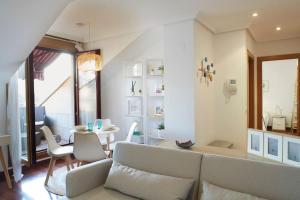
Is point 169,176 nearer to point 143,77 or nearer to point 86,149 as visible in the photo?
point 86,149

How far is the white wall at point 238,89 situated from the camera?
4.13 m

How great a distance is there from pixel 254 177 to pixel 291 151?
34 centimetres

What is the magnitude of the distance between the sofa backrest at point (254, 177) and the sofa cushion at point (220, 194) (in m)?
0.07

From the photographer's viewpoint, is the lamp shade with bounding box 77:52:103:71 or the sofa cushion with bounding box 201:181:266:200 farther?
the lamp shade with bounding box 77:52:103:71

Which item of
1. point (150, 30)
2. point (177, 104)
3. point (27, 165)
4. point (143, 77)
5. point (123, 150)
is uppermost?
point (150, 30)

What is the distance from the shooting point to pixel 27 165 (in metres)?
4.05

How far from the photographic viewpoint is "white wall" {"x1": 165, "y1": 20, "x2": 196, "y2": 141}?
3512mm

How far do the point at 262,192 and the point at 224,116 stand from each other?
9.66 feet

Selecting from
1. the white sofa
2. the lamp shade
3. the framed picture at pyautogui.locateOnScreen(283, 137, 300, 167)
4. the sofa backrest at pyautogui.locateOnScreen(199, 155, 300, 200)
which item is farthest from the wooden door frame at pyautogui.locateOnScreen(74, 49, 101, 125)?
the framed picture at pyautogui.locateOnScreen(283, 137, 300, 167)

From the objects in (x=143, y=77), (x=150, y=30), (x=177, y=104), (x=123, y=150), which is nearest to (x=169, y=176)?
(x=123, y=150)

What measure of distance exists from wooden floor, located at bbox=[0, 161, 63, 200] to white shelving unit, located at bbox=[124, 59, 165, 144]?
1.84 metres

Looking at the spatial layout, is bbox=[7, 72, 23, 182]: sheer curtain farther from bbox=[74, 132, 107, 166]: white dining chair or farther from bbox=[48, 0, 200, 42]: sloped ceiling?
bbox=[48, 0, 200, 42]: sloped ceiling

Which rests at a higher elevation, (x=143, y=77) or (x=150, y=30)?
(x=150, y=30)

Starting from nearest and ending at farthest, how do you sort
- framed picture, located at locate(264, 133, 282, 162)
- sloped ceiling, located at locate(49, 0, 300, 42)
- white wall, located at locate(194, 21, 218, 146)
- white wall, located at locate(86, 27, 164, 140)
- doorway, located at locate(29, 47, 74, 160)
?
framed picture, located at locate(264, 133, 282, 162), sloped ceiling, located at locate(49, 0, 300, 42), white wall, located at locate(194, 21, 218, 146), white wall, located at locate(86, 27, 164, 140), doorway, located at locate(29, 47, 74, 160)
